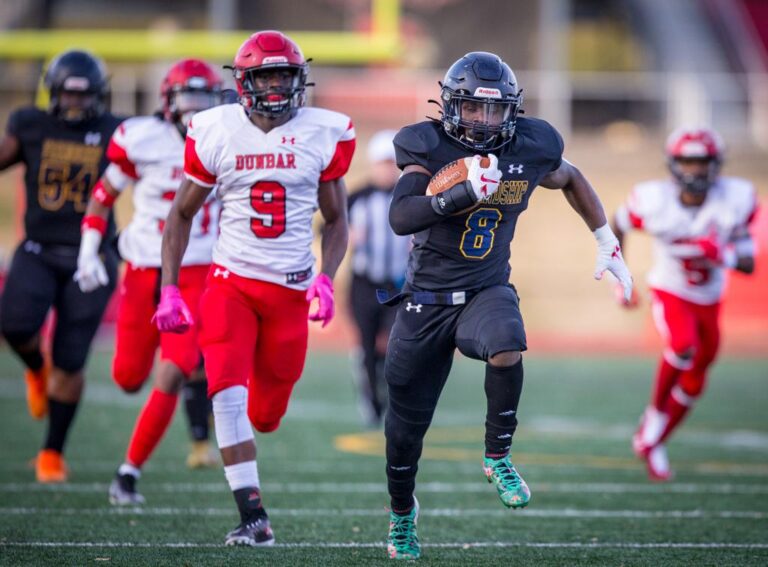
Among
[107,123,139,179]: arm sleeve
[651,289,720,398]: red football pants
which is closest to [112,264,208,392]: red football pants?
[107,123,139,179]: arm sleeve

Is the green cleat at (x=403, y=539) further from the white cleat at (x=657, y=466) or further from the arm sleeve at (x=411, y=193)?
the white cleat at (x=657, y=466)

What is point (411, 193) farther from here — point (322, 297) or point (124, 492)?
point (124, 492)

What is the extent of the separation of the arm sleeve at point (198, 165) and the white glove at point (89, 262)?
1236 mm

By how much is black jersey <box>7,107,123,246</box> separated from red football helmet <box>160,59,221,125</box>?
632mm

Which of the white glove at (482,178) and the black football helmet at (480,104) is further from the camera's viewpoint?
the black football helmet at (480,104)

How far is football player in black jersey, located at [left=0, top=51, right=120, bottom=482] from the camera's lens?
6.52 m

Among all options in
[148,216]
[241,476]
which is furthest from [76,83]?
[241,476]

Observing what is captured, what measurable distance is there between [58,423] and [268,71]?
2466 mm

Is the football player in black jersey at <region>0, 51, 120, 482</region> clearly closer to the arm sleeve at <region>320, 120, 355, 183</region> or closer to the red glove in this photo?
the arm sleeve at <region>320, 120, 355, 183</region>

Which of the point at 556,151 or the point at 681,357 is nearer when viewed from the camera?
the point at 556,151

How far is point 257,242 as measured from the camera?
16.7ft

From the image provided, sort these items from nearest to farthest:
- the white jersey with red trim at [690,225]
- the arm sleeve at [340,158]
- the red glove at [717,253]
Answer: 1. the arm sleeve at [340,158]
2. the red glove at [717,253]
3. the white jersey with red trim at [690,225]

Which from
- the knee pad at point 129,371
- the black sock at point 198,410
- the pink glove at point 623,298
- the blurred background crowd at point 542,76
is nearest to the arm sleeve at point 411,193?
the pink glove at point 623,298

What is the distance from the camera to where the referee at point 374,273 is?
30.1 ft
